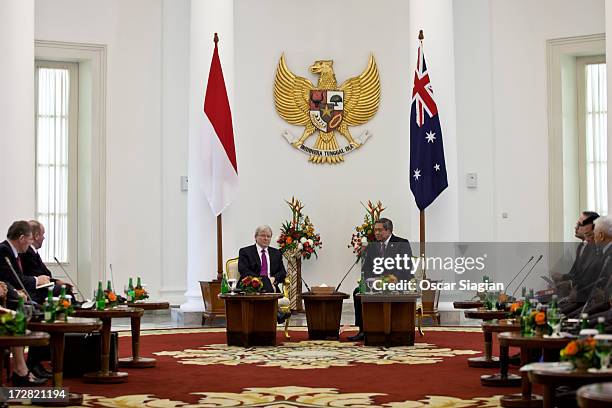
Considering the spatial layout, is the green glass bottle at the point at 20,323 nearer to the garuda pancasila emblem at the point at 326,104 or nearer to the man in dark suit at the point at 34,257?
the man in dark suit at the point at 34,257

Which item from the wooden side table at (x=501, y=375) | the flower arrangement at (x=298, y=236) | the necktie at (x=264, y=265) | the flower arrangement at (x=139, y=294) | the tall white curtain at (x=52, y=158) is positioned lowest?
the wooden side table at (x=501, y=375)

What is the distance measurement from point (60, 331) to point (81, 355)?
1599 mm

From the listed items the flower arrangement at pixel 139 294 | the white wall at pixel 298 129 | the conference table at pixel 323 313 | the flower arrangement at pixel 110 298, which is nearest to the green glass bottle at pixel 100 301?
the flower arrangement at pixel 110 298

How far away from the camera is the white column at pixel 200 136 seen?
14.0 m

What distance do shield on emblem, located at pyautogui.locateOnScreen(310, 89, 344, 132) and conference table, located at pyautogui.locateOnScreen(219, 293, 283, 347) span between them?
17.5 feet

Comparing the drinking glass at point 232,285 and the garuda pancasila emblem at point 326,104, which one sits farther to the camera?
the garuda pancasila emblem at point 326,104

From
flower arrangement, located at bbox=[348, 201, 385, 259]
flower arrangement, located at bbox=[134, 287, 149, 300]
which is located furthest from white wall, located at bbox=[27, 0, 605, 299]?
flower arrangement, located at bbox=[134, 287, 149, 300]

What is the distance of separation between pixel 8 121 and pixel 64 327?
202 inches

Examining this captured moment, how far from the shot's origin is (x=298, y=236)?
14.9 meters

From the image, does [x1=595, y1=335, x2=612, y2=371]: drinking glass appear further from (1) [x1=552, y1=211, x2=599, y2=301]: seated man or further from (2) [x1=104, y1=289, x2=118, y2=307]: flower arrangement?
(2) [x1=104, y1=289, x2=118, y2=307]: flower arrangement

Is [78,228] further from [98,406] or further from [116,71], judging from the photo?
[98,406]

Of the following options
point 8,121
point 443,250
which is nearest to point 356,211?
point 443,250

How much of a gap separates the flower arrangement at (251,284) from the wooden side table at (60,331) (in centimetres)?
373

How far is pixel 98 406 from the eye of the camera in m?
6.86
